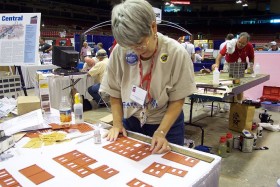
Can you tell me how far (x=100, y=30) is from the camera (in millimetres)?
19984

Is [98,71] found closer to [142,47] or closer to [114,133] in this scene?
[114,133]


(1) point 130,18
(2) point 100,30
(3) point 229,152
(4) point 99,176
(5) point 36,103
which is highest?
(2) point 100,30

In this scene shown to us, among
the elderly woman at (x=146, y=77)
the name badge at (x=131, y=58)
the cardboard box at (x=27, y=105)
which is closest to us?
the elderly woman at (x=146, y=77)

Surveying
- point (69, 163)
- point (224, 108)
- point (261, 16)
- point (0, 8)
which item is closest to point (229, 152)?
point (224, 108)

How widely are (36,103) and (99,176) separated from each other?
875mm

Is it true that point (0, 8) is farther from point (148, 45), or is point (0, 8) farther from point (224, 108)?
point (148, 45)

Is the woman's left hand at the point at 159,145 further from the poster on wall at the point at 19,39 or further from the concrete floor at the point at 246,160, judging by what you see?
the poster on wall at the point at 19,39

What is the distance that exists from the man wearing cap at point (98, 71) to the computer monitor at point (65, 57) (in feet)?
1.58

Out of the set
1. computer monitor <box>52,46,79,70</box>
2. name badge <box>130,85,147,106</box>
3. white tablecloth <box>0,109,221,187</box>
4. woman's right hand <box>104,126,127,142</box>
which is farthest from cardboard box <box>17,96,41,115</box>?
computer monitor <box>52,46,79,70</box>

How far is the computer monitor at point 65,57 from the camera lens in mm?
3694

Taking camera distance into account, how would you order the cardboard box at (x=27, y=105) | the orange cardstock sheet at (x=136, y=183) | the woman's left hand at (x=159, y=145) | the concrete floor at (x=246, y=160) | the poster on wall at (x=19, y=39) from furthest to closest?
1. the concrete floor at (x=246, y=160)
2. the poster on wall at (x=19, y=39)
3. the cardboard box at (x=27, y=105)
4. the woman's left hand at (x=159, y=145)
5. the orange cardstock sheet at (x=136, y=183)

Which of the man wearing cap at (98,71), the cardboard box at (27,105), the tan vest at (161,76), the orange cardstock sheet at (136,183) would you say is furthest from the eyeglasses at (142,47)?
the man wearing cap at (98,71)

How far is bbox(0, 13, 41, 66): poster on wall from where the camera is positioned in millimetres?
1698

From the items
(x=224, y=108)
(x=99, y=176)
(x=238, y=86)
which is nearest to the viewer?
(x=99, y=176)
